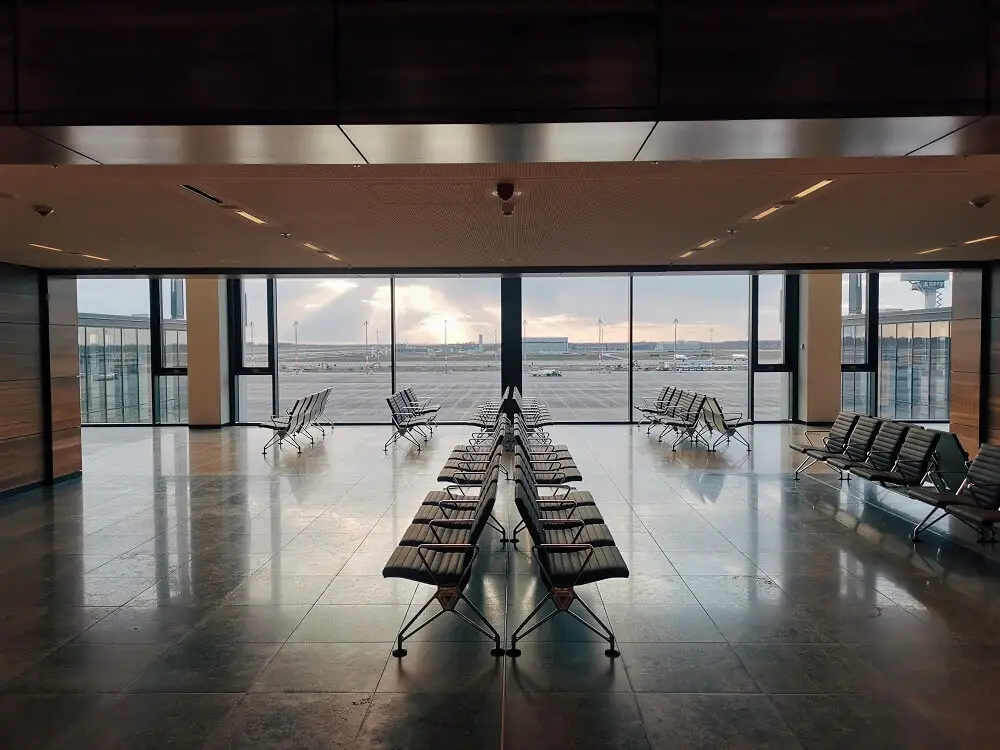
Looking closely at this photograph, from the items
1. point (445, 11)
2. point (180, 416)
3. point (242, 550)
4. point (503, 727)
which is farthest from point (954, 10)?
point (180, 416)

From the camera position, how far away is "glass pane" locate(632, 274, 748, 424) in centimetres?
1455

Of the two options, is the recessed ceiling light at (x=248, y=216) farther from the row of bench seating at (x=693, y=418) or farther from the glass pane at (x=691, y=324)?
the glass pane at (x=691, y=324)

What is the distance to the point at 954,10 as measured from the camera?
2459mm

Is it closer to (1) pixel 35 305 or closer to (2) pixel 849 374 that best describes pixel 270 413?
(1) pixel 35 305

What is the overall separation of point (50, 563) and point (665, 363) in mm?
13213

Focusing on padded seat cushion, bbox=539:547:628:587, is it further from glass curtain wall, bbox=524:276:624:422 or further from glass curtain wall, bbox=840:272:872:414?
glass curtain wall, bbox=840:272:872:414

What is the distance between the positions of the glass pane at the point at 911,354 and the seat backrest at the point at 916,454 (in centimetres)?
923

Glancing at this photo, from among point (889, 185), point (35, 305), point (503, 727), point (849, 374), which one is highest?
point (889, 185)

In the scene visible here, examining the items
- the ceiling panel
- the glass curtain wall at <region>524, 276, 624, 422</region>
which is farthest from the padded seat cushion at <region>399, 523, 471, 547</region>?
the glass curtain wall at <region>524, 276, 624, 422</region>

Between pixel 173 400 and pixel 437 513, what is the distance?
12379mm

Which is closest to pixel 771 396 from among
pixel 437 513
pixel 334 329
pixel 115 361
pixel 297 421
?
pixel 334 329

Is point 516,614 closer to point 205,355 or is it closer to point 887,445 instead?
point 887,445

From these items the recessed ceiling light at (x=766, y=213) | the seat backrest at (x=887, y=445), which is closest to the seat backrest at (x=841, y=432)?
the seat backrest at (x=887, y=445)

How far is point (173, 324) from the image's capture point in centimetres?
1480
